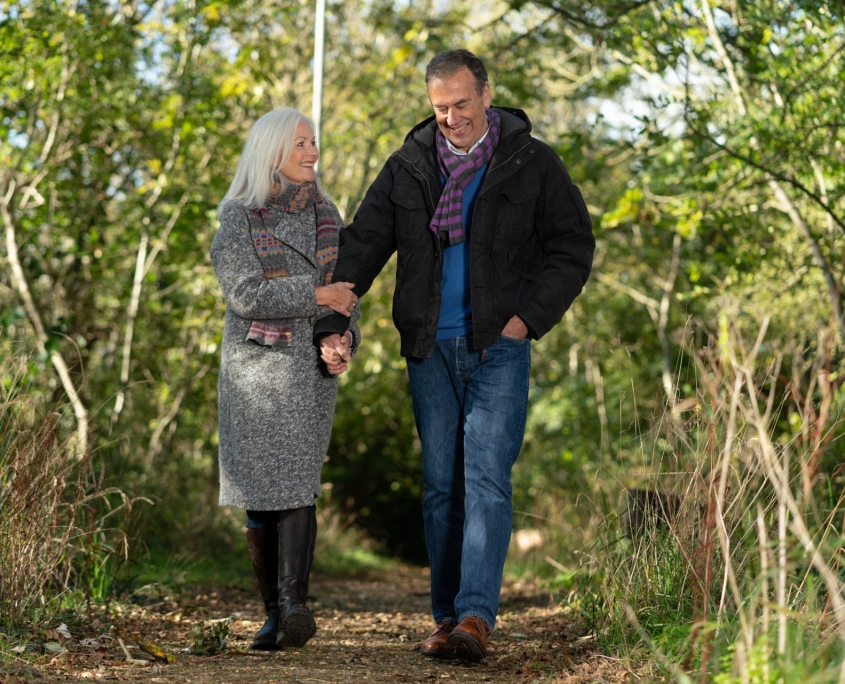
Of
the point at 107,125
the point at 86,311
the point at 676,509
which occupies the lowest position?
the point at 676,509

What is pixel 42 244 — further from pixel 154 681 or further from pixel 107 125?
pixel 154 681

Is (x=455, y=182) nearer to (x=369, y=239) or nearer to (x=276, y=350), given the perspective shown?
(x=369, y=239)

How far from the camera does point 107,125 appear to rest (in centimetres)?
795

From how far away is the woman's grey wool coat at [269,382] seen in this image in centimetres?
396

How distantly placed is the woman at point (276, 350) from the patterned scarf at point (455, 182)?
1.43 feet

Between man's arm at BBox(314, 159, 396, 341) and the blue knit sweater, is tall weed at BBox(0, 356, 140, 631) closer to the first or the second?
man's arm at BBox(314, 159, 396, 341)

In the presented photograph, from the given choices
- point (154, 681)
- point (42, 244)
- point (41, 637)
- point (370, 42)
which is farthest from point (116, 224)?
point (154, 681)

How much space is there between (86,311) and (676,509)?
586cm

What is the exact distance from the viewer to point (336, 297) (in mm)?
3994

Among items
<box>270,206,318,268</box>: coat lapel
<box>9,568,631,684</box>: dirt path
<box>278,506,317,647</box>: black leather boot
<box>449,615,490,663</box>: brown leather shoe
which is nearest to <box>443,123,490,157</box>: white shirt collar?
<box>270,206,318,268</box>: coat lapel

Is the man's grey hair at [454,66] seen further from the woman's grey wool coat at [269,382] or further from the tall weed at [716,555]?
the tall weed at [716,555]

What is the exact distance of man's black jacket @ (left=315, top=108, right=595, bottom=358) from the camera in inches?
154

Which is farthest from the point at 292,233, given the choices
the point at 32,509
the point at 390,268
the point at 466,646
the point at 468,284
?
the point at 390,268

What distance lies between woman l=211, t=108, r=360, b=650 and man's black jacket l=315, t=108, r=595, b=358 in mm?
127
